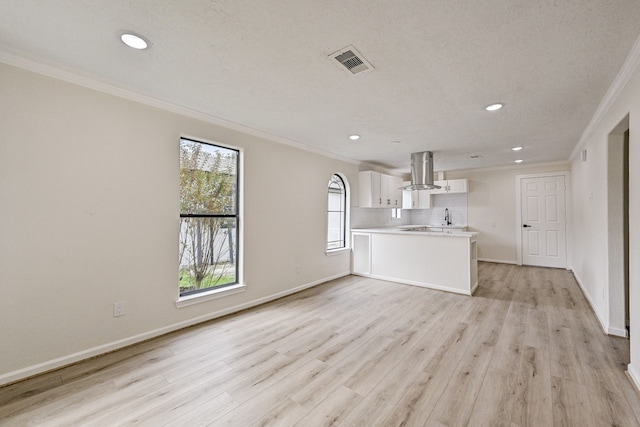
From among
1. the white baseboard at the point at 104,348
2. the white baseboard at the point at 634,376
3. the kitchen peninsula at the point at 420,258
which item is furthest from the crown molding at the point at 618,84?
the white baseboard at the point at 104,348

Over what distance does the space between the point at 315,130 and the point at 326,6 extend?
221 cm

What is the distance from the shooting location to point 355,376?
82.7 inches

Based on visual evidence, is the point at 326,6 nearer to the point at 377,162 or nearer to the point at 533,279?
the point at 377,162

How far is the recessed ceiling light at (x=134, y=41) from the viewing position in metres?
1.75

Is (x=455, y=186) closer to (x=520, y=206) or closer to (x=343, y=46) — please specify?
(x=520, y=206)

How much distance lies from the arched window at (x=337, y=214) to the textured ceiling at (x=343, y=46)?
2.13m

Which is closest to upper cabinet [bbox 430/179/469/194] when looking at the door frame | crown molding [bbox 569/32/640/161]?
the door frame

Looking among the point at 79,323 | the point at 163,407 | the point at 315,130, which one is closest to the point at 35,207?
the point at 79,323

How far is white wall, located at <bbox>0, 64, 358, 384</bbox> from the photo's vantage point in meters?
2.02

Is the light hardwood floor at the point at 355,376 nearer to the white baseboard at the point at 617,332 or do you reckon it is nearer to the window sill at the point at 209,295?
the white baseboard at the point at 617,332

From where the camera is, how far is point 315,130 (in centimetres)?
370

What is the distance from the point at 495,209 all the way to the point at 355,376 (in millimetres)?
6150

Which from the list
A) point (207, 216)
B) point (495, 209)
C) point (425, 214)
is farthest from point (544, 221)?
point (207, 216)

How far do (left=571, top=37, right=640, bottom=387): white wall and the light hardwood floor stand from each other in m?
0.37
